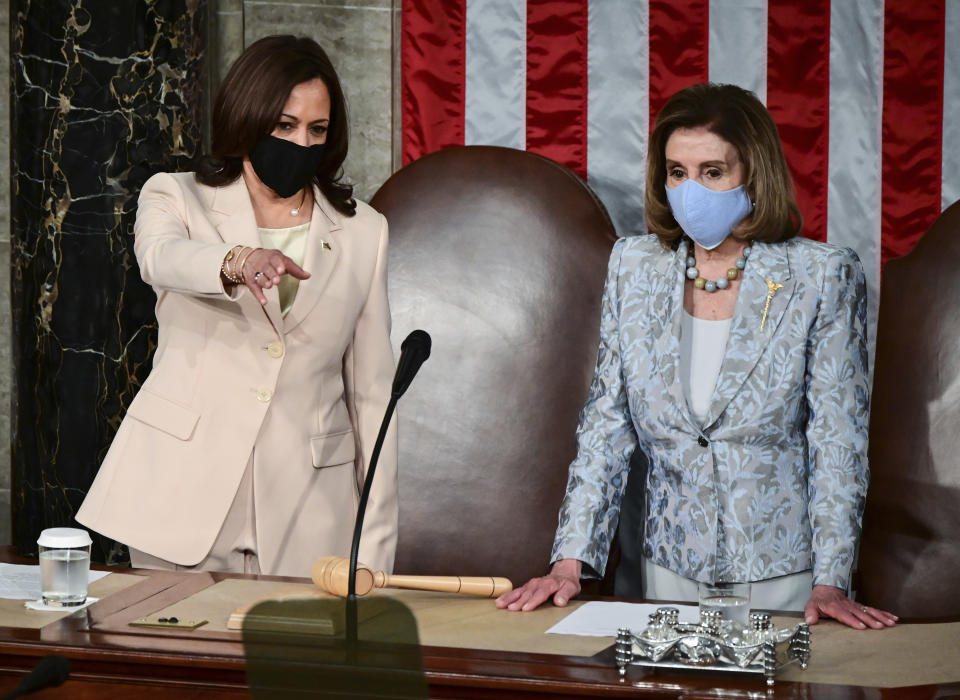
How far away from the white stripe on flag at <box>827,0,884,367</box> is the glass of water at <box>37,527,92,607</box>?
251 cm

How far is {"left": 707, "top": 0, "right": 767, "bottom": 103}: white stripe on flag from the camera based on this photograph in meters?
3.83

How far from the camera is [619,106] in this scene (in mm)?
3910

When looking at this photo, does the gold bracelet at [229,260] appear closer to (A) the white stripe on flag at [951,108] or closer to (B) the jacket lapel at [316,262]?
(B) the jacket lapel at [316,262]

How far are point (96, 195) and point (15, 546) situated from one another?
1.11 m

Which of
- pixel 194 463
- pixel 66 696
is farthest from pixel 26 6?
pixel 66 696

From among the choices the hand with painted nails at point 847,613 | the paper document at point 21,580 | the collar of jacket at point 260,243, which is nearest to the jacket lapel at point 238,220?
the collar of jacket at point 260,243

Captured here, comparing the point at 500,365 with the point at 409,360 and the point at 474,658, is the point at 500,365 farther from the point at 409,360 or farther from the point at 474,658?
the point at 474,658

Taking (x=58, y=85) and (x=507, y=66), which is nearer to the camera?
(x=58, y=85)

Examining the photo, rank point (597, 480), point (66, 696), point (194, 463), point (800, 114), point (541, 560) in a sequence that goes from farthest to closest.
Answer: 1. point (800, 114)
2. point (541, 560)
3. point (597, 480)
4. point (194, 463)
5. point (66, 696)

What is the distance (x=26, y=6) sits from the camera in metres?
3.75

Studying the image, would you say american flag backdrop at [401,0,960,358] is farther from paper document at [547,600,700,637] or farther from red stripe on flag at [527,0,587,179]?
paper document at [547,600,700,637]

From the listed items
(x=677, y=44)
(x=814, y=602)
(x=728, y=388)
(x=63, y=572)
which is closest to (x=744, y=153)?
(x=728, y=388)

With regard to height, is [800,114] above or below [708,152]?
above

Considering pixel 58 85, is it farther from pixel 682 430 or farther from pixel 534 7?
pixel 682 430
